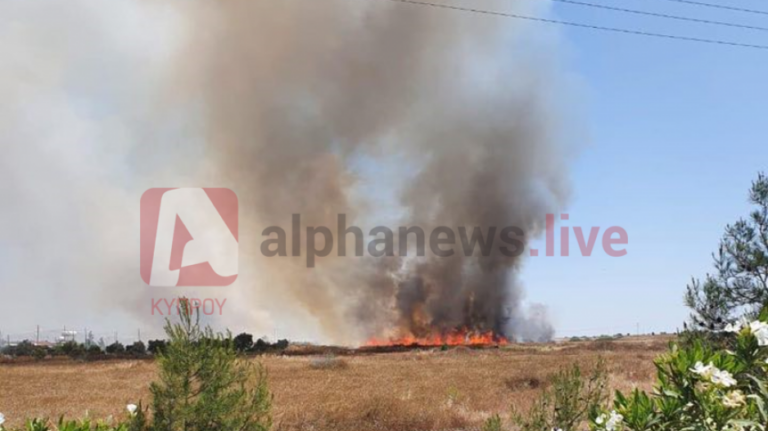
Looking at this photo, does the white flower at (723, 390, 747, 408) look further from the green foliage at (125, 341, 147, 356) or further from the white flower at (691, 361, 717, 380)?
the green foliage at (125, 341, 147, 356)

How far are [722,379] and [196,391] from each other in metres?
6.19

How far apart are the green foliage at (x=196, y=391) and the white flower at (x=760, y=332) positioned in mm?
5741

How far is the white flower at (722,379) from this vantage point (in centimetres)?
226

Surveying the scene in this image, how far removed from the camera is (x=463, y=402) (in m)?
15.1

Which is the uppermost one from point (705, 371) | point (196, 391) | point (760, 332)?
point (760, 332)

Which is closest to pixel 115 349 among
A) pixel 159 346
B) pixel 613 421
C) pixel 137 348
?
pixel 137 348

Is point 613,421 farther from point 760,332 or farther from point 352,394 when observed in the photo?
point 352,394

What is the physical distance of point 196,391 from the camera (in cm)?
707

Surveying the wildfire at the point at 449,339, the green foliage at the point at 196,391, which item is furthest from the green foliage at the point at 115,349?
the green foliage at the point at 196,391

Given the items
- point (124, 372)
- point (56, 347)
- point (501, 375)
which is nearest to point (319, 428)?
point (501, 375)

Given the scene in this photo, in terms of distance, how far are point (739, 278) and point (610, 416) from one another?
356 inches

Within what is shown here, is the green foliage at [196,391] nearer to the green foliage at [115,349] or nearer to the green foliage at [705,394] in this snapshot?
the green foliage at [705,394]

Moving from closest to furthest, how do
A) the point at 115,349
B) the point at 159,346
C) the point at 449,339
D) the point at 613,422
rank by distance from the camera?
the point at 613,422, the point at 159,346, the point at 115,349, the point at 449,339

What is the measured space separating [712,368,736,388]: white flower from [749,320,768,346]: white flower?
31 centimetres
